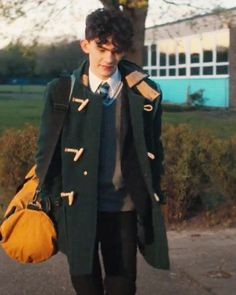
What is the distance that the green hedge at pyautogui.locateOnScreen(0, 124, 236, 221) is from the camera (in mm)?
7016

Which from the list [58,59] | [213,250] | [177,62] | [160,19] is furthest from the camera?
[58,59]

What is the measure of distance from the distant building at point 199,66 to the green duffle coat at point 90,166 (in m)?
26.4

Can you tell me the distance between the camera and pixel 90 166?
3.23 m

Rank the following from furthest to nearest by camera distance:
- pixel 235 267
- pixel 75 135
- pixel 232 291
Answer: pixel 235 267
pixel 232 291
pixel 75 135

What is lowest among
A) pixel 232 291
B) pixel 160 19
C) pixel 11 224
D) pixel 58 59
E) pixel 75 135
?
pixel 232 291

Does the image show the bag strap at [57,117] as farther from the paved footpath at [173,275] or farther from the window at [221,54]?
the window at [221,54]

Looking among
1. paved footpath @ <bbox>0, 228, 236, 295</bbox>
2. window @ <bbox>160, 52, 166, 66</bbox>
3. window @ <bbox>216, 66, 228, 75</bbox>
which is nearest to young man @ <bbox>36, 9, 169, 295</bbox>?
paved footpath @ <bbox>0, 228, 236, 295</bbox>

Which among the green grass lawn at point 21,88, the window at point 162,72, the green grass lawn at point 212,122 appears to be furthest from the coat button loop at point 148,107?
the green grass lawn at point 21,88

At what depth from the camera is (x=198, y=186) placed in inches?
280

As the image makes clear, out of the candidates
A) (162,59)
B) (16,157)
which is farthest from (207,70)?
(16,157)

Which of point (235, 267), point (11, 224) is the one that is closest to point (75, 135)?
point (11, 224)

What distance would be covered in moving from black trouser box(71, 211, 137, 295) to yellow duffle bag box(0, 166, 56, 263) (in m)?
0.22

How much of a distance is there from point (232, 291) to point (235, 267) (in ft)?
2.12

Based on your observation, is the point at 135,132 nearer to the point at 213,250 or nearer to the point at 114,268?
the point at 114,268
